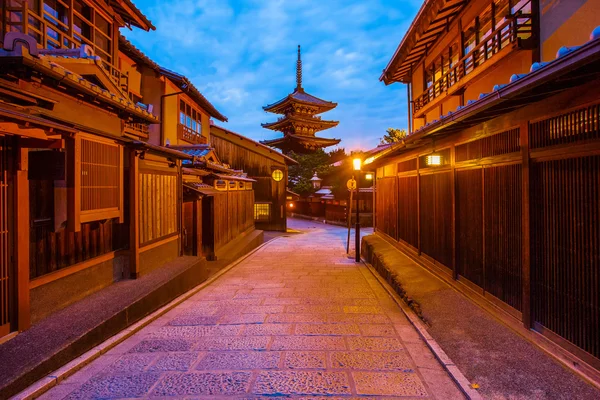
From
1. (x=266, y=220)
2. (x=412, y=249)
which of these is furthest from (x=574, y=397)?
(x=266, y=220)

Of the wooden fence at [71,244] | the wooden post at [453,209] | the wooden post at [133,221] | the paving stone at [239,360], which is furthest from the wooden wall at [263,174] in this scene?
the paving stone at [239,360]

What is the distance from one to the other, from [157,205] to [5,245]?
4578 millimetres

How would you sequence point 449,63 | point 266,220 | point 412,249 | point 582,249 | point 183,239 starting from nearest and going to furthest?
point 582,249 < point 412,249 < point 183,239 < point 449,63 < point 266,220

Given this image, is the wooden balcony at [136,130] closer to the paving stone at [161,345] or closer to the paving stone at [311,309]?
the paving stone at [161,345]

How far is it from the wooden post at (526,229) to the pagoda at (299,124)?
117 ft

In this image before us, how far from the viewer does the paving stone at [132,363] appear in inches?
178

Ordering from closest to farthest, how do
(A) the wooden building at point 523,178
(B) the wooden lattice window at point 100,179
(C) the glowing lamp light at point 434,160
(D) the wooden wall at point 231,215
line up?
1. (A) the wooden building at point 523,178
2. (B) the wooden lattice window at point 100,179
3. (C) the glowing lamp light at point 434,160
4. (D) the wooden wall at point 231,215

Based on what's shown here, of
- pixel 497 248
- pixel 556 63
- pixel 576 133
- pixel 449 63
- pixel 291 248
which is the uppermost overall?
pixel 449 63

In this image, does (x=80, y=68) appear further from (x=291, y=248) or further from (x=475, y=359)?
(x=291, y=248)

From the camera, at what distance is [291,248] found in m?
18.3

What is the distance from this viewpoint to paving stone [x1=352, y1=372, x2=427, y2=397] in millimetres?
3918

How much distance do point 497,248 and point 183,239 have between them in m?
10.1

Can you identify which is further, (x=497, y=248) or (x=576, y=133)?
(x=497, y=248)

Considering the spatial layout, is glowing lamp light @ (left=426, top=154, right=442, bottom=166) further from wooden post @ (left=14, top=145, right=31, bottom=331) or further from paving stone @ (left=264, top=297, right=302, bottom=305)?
wooden post @ (left=14, top=145, right=31, bottom=331)
